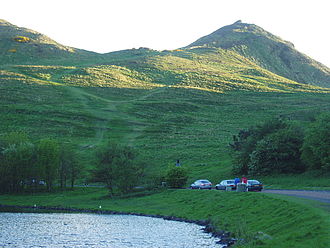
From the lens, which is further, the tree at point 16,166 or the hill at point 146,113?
the hill at point 146,113

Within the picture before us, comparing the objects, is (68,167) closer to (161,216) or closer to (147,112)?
(161,216)

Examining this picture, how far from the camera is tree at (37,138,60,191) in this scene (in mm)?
75375

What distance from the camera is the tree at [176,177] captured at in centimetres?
6706

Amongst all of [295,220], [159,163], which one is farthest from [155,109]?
[295,220]

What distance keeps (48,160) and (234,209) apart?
42218 millimetres

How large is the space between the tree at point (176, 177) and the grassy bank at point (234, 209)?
4.31 meters

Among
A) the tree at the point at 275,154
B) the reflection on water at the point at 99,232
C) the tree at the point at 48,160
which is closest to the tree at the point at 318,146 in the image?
the tree at the point at 275,154

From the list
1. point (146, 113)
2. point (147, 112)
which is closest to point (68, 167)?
point (146, 113)

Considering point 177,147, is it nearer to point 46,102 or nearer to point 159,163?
point 159,163

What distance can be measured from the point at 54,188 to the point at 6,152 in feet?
33.0

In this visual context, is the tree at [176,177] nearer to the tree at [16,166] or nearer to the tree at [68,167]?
the tree at [68,167]

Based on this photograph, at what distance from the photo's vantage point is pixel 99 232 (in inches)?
1603

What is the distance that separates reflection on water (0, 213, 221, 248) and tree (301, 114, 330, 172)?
2239cm

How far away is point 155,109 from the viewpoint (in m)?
160
